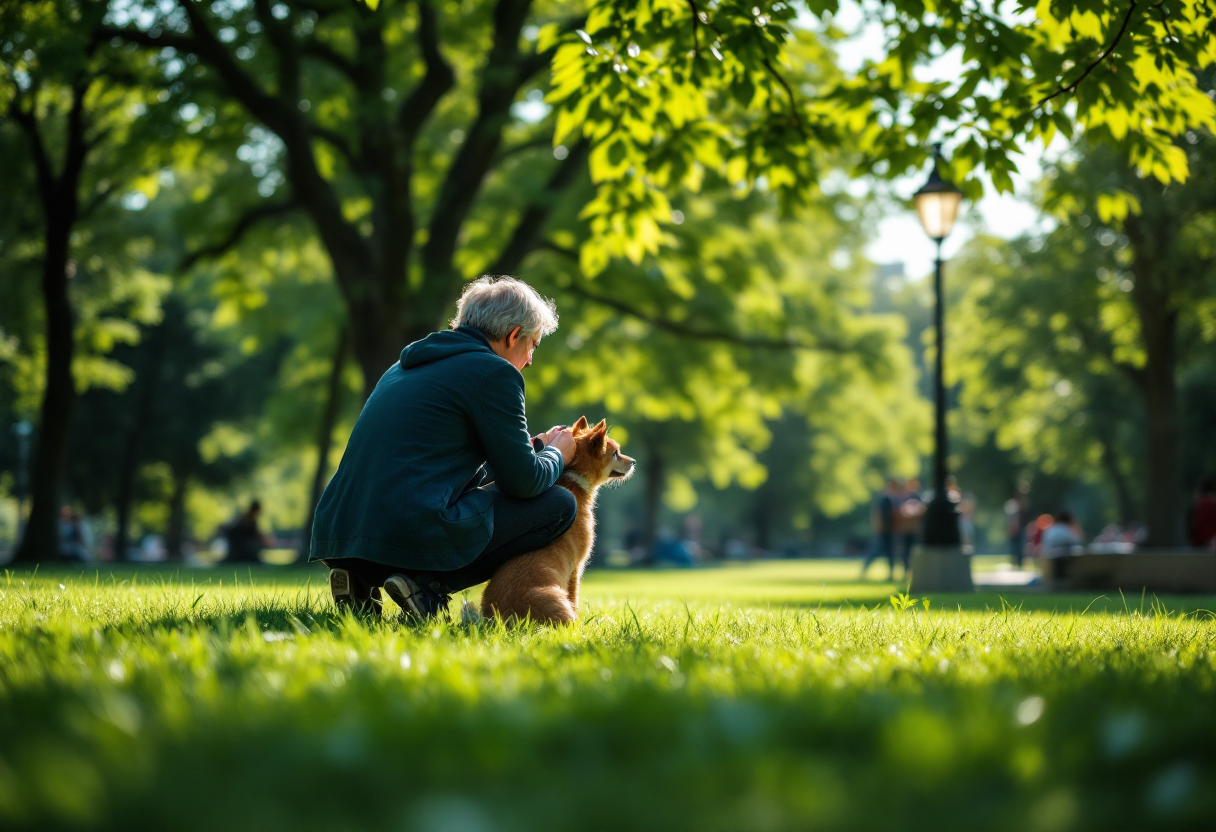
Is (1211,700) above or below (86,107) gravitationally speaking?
below

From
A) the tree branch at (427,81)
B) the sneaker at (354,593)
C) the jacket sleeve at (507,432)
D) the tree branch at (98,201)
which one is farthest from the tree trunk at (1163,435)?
the tree branch at (98,201)

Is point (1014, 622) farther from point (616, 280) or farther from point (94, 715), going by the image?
point (616, 280)

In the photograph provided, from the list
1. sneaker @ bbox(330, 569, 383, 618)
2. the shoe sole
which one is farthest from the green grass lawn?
sneaker @ bbox(330, 569, 383, 618)

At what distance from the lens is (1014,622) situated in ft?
17.6

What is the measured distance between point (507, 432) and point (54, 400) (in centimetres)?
1491

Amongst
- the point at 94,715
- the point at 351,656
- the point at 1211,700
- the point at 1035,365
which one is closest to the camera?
the point at 94,715

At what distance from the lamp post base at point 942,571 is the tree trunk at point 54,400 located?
42.6 ft

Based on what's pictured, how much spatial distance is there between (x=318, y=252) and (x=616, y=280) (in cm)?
798

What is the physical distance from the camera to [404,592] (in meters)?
4.50

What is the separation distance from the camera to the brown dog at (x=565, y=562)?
4555mm

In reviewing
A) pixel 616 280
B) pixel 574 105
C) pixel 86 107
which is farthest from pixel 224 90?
pixel 574 105

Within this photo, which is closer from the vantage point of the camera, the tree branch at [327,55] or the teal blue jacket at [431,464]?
the teal blue jacket at [431,464]

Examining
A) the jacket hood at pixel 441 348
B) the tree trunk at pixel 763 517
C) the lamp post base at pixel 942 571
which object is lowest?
the tree trunk at pixel 763 517

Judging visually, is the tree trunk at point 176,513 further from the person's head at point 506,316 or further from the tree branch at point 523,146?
the person's head at point 506,316
